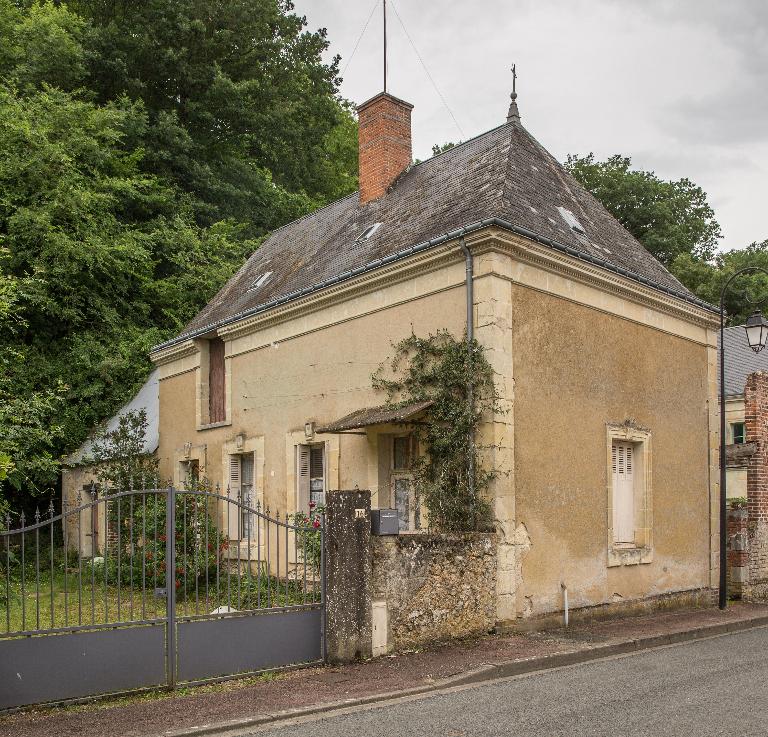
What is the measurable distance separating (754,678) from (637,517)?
4822mm

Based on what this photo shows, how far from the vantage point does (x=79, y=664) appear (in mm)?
6797

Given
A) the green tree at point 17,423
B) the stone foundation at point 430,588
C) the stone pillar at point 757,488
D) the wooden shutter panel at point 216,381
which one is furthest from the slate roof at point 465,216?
the stone foundation at point 430,588

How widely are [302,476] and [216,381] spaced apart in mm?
3816

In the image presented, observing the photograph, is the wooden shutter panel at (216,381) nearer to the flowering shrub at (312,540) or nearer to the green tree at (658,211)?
the flowering shrub at (312,540)

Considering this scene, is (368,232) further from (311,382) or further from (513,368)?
(513,368)

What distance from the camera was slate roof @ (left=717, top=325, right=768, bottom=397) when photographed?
23.0 m

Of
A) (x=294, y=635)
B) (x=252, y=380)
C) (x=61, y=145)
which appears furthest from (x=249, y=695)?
(x=61, y=145)

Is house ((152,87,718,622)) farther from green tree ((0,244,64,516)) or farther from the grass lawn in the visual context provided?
green tree ((0,244,64,516))

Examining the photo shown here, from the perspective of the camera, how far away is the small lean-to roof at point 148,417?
61.5ft

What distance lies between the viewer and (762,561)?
14.4 meters

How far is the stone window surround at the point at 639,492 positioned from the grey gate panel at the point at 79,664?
7.13m

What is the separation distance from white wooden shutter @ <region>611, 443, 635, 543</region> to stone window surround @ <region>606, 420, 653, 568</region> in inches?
3.1

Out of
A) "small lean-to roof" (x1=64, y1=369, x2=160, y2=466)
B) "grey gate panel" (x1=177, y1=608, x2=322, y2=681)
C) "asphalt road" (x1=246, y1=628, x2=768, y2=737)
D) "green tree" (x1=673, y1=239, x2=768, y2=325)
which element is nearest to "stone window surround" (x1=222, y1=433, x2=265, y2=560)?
"small lean-to roof" (x1=64, y1=369, x2=160, y2=466)

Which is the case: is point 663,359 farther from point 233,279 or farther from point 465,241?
point 233,279
